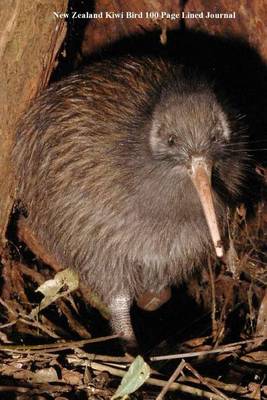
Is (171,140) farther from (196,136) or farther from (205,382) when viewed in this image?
(205,382)

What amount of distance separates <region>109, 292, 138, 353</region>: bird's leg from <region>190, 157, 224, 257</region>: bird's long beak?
876 millimetres

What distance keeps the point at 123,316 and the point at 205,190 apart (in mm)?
1031

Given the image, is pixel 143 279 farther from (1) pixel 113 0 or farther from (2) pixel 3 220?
(1) pixel 113 0

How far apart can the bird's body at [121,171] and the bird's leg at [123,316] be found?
11 centimetres

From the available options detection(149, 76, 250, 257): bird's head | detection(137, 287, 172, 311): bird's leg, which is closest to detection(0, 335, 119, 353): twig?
detection(149, 76, 250, 257): bird's head

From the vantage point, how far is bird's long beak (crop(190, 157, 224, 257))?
10.4ft

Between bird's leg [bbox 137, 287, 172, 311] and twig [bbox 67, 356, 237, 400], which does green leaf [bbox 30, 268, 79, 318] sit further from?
bird's leg [bbox 137, 287, 172, 311]

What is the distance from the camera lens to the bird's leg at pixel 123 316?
395 centimetres

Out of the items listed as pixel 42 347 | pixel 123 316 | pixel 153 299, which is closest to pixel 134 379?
pixel 42 347

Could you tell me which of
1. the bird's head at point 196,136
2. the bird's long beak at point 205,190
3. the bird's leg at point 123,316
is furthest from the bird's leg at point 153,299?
the bird's long beak at point 205,190

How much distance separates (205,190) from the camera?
3.20 m

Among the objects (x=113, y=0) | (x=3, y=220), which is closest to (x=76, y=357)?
(x=3, y=220)

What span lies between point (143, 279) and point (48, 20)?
1.27m

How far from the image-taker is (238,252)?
4.18 meters
